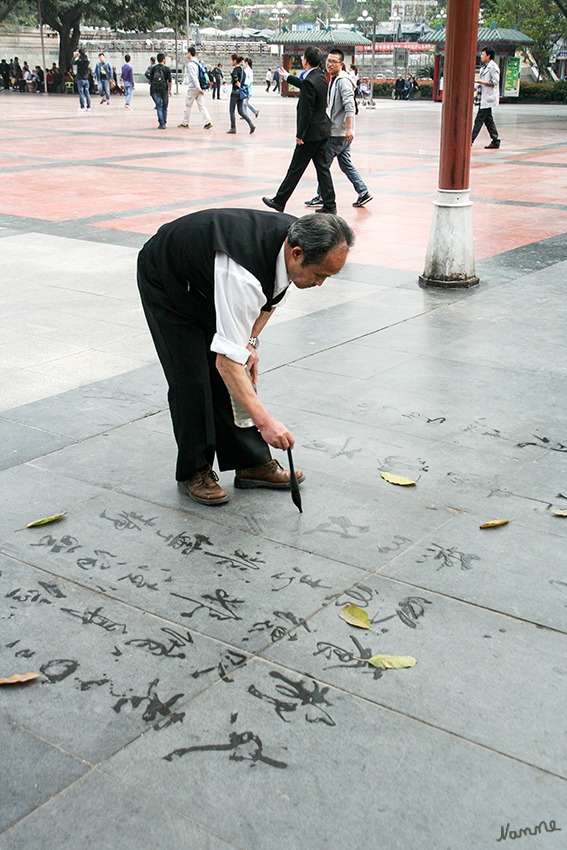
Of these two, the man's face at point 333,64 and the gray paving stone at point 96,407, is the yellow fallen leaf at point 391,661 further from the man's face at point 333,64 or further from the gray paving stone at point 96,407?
the man's face at point 333,64

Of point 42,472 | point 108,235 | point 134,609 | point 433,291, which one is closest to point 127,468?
point 42,472

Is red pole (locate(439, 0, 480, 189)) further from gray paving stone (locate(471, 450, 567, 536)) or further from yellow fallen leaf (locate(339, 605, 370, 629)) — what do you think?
yellow fallen leaf (locate(339, 605, 370, 629))

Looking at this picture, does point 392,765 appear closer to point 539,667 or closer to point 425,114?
point 539,667

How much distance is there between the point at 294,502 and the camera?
11.4ft

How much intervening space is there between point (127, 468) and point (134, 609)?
1162 mm

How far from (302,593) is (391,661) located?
1.51ft

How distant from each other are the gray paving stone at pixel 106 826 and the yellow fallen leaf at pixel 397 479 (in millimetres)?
1958

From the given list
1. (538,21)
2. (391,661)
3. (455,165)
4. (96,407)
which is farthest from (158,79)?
(538,21)

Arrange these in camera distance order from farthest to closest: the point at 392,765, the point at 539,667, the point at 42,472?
1. the point at 42,472
2. the point at 539,667
3. the point at 392,765

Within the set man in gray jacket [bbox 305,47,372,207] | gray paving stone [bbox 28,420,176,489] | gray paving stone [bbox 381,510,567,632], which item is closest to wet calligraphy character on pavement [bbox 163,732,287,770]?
gray paving stone [bbox 381,510,567,632]

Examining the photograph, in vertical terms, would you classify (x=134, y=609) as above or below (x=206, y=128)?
below

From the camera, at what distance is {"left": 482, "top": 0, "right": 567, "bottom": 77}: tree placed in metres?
38.8

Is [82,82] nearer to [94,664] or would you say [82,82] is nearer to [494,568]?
[494,568]

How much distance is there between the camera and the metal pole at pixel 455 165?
6.43m
